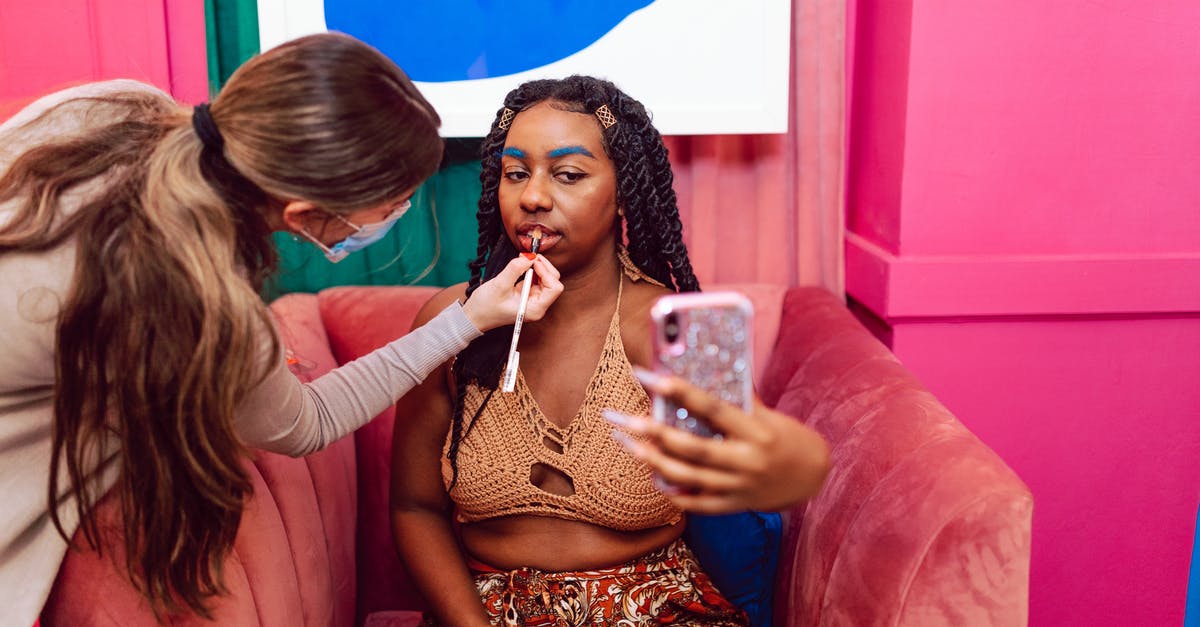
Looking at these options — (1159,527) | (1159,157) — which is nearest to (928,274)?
(1159,157)

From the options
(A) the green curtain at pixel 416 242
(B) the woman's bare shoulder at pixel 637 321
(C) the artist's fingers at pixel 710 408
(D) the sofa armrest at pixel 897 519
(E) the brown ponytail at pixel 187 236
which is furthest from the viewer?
(A) the green curtain at pixel 416 242

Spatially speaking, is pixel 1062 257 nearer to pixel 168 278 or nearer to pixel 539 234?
pixel 539 234

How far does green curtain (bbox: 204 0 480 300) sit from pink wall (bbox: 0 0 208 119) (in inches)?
4.6

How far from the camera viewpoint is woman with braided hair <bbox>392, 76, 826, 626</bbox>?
1284 mm

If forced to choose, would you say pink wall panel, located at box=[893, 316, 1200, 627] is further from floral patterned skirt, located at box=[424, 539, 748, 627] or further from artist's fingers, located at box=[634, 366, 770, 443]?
artist's fingers, located at box=[634, 366, 770, 443]

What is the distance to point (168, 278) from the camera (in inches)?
35.1

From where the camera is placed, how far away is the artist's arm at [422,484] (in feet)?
4.45

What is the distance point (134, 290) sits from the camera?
2.92 ft

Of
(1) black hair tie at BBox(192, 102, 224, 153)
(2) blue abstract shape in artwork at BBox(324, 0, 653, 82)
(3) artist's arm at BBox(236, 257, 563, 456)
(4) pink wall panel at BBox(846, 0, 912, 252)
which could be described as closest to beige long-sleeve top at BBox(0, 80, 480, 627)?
(3) artist's arm at BBox(236, 257, 563, 456)

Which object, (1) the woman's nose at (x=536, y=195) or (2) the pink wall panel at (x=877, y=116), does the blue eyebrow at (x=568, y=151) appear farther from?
(2) the pink wall panel at (x=877, y=116)

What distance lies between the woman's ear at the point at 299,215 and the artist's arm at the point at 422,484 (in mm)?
426

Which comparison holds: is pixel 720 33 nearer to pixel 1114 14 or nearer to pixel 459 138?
pixel 459 138

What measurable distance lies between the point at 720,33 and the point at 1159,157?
83cm

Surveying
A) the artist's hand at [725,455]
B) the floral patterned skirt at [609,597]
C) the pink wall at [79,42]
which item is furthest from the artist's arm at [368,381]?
the pink wall at [79,42]
